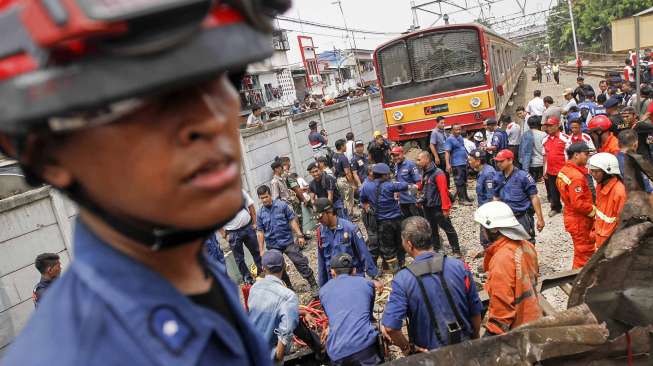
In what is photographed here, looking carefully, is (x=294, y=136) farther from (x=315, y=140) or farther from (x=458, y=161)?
(x=458, y=161)

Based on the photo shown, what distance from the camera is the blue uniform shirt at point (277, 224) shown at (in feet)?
21.2

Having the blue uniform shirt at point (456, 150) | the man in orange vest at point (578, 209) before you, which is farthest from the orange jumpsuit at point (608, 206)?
the blue uniform shirt at point (456, 150)

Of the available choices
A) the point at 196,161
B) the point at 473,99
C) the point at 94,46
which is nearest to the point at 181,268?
the point at 196,161

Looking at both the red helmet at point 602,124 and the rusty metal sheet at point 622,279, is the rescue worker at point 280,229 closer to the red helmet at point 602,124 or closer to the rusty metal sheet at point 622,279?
the rusty metal sheet at point 622,279

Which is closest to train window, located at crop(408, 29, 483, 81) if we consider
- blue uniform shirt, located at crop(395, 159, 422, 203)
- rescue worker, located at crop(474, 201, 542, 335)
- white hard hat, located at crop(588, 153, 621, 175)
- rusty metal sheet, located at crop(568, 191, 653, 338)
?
blue uniform shirt, located at crop(395, 159, 422, 203)

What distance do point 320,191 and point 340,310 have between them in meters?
4.16

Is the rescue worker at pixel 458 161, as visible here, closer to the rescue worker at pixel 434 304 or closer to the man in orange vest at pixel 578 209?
the man in orange vest at pixel 578 209

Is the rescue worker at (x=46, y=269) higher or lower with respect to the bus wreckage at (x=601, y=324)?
higher

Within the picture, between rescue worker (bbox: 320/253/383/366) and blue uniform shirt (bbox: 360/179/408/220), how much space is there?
2675 millimetres

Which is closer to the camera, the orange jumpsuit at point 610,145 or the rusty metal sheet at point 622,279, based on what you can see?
the rusty metal sheet at point 622,279

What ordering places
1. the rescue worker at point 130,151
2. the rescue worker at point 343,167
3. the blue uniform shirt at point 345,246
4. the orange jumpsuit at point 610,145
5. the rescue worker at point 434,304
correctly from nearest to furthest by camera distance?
the rescue worker at point 130,151
the rescue worker at point 434,304
the blue uniform shirt at point 345,246
the orange jumpsuit at point 610,145
the rescue worker at point 343,167

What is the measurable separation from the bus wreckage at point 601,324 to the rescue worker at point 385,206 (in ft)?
11.5

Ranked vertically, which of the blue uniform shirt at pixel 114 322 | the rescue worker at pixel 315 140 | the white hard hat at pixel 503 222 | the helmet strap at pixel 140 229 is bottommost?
the white hard hat at pixel 503 222

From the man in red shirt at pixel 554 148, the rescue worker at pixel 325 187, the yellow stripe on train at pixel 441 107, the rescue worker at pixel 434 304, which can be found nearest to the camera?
the rescue worker at pixel 434 304
